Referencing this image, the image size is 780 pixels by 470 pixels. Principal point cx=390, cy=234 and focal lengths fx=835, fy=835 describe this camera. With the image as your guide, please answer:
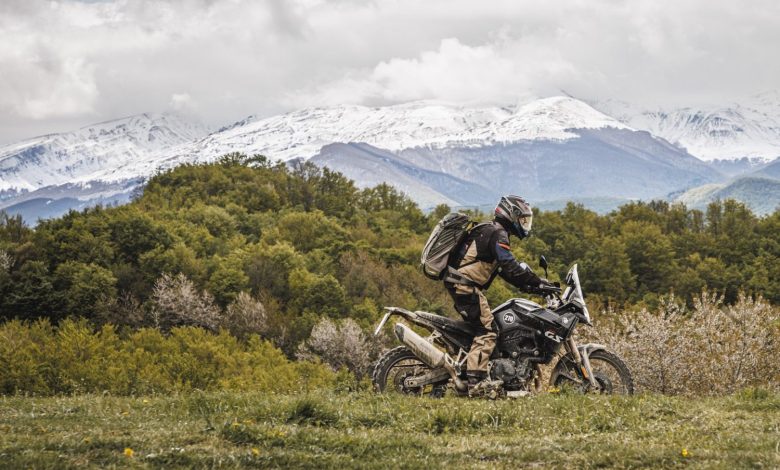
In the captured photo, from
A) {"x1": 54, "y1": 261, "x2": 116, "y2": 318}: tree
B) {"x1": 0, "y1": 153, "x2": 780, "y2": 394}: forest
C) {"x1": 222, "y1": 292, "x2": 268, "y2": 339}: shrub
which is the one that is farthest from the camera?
{"x1": 222, "y1": 292, "x2": 268, "y2": 339}: shrub

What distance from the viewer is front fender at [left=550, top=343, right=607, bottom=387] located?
1234cm

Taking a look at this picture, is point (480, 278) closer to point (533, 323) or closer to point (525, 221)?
point (533, 323)

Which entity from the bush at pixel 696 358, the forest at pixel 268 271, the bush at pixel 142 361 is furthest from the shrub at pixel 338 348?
the bush at pixel 696 358

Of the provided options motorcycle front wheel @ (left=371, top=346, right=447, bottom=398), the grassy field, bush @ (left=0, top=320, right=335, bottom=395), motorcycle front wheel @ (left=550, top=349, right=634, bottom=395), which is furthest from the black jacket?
bush @ (left=0, top=320, right=335, bottom=395)

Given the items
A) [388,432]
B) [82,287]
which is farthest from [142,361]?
[388,432]

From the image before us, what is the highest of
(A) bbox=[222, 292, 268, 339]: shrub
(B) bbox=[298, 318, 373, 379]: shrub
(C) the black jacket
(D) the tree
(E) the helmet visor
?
(E) the helmet visor

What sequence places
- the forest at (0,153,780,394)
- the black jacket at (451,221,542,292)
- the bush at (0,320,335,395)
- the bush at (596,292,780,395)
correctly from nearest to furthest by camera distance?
1. the black jacket at (451,221,542,292)
2. the bush at (596,292,780,395)
3. the bush at (0,320,335,395)
4. the forest at (0,153,780,394)

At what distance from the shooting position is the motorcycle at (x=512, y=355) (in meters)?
12.1

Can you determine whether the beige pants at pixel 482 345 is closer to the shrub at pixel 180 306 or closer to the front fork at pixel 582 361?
the front fork at pixel 582 361

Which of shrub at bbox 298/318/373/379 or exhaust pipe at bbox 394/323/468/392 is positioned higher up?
exhaust pipe at bbox 394/323/468/392

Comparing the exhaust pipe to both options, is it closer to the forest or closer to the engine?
the engine

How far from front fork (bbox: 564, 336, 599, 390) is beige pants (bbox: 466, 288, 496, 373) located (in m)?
1.16

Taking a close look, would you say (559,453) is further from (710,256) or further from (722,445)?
(710,256)

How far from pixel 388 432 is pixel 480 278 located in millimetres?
3634
